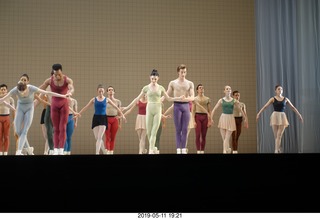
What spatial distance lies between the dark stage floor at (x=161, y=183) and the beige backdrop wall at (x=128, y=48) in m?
4.85

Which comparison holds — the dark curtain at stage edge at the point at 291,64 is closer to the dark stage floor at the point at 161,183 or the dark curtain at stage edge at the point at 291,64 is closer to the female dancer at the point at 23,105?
the dark stage floor at the point at 161,183

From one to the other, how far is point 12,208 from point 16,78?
18.2ft

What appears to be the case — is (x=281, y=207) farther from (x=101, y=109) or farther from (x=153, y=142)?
(x=101, y=109)

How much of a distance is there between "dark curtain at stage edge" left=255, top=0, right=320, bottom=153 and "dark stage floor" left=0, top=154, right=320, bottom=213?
3.50 m

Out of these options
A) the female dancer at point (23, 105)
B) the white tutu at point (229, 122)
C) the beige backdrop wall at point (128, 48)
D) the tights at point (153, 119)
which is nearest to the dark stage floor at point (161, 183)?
the female dancer at point (23, 105)

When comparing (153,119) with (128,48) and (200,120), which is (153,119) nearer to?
(200,120)

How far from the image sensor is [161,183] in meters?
5.63

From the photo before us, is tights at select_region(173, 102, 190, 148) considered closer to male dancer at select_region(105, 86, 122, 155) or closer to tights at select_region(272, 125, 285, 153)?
male dancer at select_region(105, 86, 122, 155)

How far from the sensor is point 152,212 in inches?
210

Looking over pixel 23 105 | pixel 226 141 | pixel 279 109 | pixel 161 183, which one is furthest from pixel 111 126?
pixel 279 109

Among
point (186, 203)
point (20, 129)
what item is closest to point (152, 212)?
point (186, 203)

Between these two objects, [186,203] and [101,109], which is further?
[101,109]

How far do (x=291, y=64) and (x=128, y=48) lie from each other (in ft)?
11.5

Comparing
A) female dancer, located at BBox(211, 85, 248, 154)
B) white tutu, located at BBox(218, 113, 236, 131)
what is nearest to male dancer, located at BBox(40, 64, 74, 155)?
female dancer, located at BBox(211, 85, 248, 154)
